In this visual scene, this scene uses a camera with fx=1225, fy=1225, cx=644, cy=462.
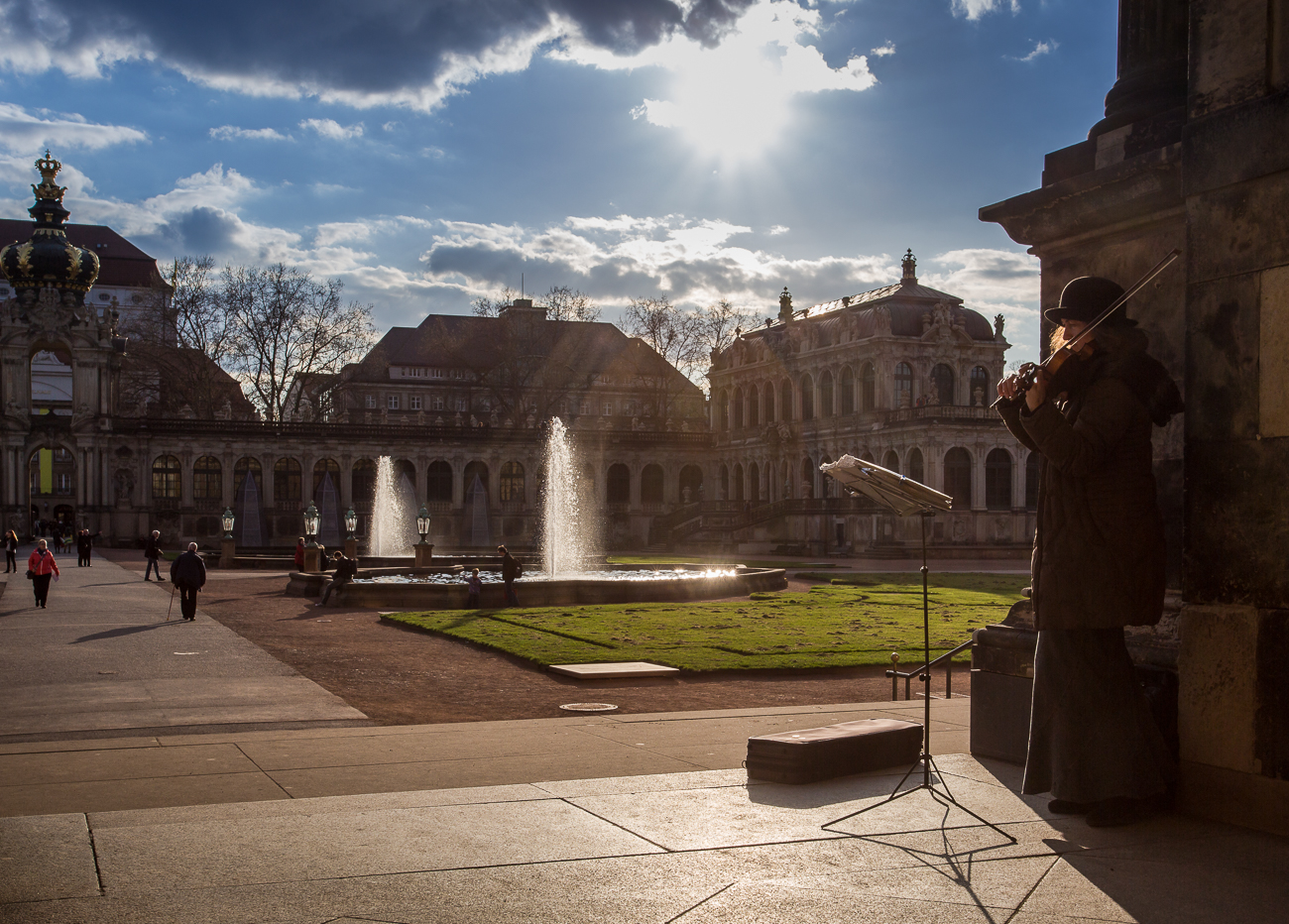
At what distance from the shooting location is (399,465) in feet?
248

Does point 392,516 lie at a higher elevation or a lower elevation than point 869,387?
lower

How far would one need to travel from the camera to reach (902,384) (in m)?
→ 67.9

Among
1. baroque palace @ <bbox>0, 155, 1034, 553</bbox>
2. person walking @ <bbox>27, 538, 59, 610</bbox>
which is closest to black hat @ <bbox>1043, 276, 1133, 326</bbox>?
person walking @ <bbox>27, 538, 59, 610</bbox>

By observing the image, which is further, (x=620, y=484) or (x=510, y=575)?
(x=620, y=484)

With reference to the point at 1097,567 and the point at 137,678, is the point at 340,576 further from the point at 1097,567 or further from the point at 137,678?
the point at 1097,567

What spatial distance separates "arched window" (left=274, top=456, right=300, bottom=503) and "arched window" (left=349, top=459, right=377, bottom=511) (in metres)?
3.28

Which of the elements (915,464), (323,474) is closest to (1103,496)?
(915,464)

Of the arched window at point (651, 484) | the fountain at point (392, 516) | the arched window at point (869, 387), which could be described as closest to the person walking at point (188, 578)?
the fountain at point (392, 516)

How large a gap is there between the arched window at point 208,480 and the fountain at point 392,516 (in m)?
9.25

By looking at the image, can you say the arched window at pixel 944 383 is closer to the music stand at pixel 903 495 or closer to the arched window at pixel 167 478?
the arched window at pixel 167 478

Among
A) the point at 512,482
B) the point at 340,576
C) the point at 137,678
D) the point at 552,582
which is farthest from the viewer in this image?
the point at 512,482

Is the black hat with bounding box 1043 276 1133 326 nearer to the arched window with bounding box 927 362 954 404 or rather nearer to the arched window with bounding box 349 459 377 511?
the arched window with bounding box 927 362 954 404

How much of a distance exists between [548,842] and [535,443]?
73142mm

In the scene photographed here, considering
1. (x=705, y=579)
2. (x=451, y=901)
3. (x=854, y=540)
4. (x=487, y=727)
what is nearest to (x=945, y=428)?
(x=854, y=540)
